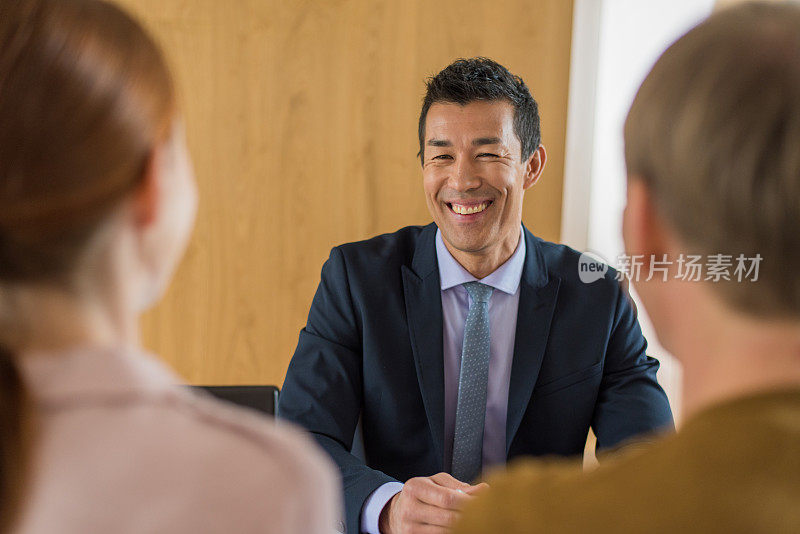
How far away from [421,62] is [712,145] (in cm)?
276

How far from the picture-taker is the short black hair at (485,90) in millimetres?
2123

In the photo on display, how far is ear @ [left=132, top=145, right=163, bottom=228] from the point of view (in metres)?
0.69

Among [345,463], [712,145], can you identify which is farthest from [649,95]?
[345,463]

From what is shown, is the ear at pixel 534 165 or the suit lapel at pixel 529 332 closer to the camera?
the suit lapel at pixel 529 332

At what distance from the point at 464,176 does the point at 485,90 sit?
232 millimetres

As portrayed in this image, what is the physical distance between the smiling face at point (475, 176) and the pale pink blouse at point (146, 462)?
1486 millimetres

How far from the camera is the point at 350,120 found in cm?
332

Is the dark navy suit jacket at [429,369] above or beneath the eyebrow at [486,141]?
beneath

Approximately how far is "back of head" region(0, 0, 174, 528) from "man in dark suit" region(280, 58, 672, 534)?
1218 mm

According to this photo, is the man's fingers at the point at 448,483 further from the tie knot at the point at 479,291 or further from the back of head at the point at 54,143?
the back of head at the point at 54,143

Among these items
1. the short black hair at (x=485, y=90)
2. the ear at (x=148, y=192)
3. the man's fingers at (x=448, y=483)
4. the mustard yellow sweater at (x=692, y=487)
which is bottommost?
the man's fingers at (x=448, y=483)

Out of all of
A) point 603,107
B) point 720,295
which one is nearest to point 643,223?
point 720,295

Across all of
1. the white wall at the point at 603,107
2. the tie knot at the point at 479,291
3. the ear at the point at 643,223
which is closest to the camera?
the ear at the point at 643,223

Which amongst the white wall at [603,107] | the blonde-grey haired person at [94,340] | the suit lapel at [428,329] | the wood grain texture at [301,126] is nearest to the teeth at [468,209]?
the suit lapel at [428,329]
